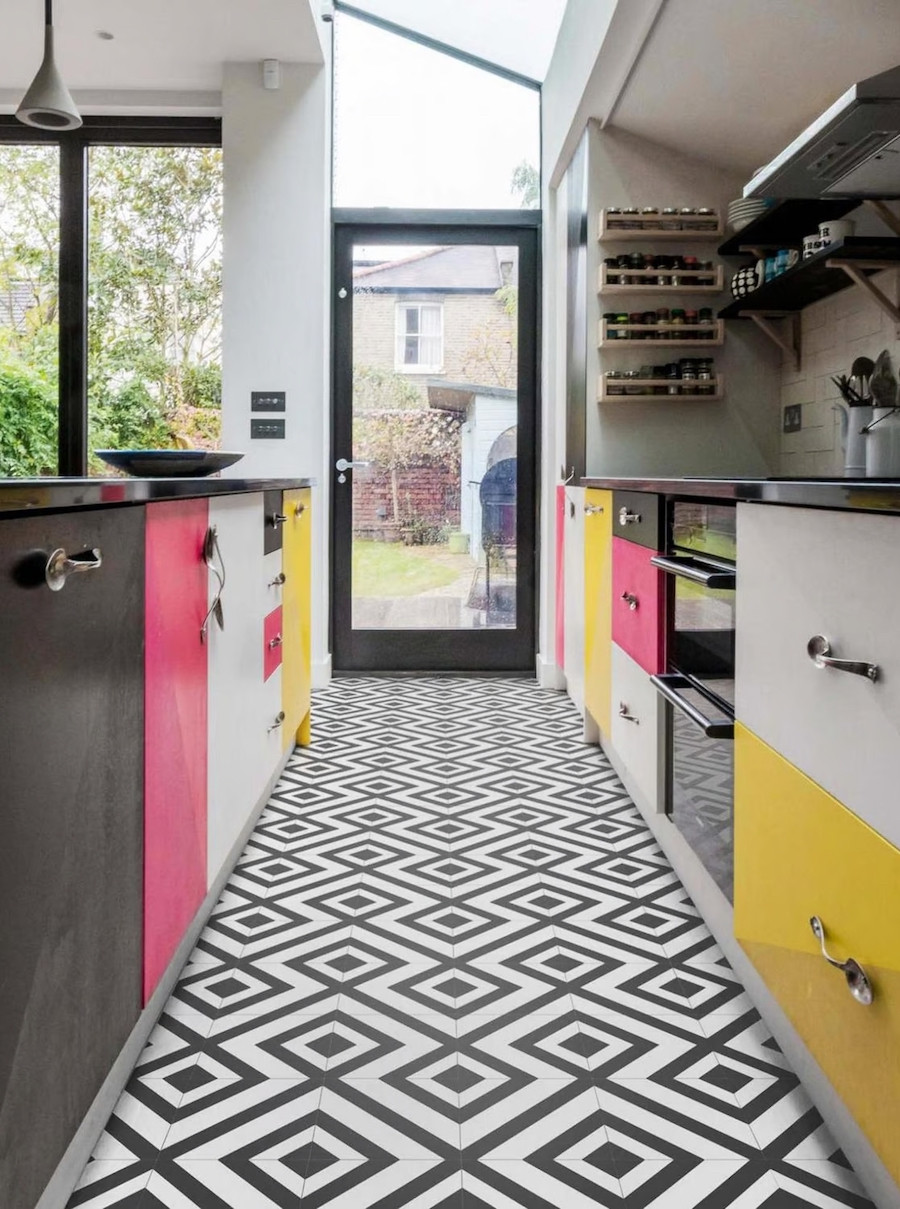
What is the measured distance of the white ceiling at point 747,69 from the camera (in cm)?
254

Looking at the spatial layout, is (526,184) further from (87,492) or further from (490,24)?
(87,492)

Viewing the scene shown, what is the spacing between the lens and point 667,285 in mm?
3590

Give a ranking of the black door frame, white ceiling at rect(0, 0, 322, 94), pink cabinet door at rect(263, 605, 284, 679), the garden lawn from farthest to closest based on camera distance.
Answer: the garden lawn
the black door frame
white ceiling at rect(0, 0, 322, 94)
pink cabinet door at rect(263, 605, 284, 679)

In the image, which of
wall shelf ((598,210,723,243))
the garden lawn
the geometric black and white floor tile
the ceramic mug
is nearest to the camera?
the geometric black and white floor tile

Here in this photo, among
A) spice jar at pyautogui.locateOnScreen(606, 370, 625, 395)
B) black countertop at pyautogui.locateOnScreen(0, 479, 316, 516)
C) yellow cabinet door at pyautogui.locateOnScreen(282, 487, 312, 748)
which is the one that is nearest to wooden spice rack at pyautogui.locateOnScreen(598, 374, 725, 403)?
spice jar at pyautogui.locateOnScreen(606, 370, 625, 395)

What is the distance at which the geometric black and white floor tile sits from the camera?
127 centimetres

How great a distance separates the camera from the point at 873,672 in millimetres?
1075

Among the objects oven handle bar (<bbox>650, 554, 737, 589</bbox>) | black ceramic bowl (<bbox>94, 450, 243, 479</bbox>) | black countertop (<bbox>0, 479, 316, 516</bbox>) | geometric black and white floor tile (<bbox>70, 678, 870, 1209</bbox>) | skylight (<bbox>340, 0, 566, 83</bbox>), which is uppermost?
skylight (<bbox>340, 0, 566, 83</bbox>)

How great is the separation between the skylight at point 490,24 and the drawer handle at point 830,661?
3622 mm

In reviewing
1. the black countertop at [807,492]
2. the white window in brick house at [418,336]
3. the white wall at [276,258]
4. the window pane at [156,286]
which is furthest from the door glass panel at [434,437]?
the black countertop at [807,492]

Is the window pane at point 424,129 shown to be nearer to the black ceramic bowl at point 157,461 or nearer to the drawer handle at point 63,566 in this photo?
the black ceramic bowl at point 157,461

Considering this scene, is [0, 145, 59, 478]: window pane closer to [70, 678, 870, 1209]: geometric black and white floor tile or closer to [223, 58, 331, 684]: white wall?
[223, 58, 331, 684]: white wall

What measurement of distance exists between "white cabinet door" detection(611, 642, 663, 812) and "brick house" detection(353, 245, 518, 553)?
213 cm

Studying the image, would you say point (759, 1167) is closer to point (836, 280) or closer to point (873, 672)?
point (873, 672)
